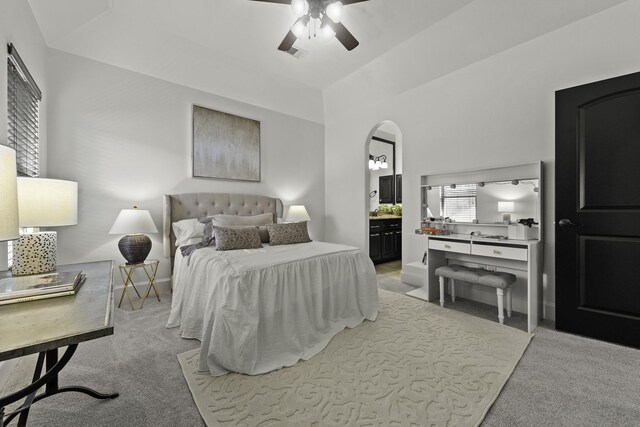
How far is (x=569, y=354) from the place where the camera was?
6.88ft

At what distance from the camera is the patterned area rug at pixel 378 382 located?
1489 millimetres

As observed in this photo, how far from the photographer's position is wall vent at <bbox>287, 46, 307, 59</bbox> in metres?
3.60

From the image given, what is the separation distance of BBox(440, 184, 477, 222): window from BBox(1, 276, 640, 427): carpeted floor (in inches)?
56.7

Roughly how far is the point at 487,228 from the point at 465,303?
Answer: 91cm

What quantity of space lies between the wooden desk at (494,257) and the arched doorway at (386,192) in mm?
1819

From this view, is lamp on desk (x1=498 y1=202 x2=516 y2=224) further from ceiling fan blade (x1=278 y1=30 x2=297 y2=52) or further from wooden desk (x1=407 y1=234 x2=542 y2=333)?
ceiling fan blade (x1=278 y1=30 x2=297 y2=52)

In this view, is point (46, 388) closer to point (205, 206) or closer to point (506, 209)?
point (205, 206)

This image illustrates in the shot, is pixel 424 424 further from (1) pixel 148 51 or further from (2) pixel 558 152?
(1) pixel 148 51

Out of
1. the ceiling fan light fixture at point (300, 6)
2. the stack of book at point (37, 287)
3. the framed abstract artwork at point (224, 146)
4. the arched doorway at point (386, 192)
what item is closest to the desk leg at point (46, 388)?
the stack of book at point (37, 287)

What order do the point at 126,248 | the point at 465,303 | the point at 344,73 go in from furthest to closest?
the point at 344,73 → the point at 465,303 → the point at 126,248

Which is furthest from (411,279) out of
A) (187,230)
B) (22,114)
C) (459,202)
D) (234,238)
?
(22,114)

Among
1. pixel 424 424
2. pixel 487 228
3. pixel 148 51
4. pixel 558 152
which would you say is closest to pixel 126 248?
pixel 148 51

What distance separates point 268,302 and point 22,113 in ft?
8.15

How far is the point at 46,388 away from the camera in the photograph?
4.91 feet
